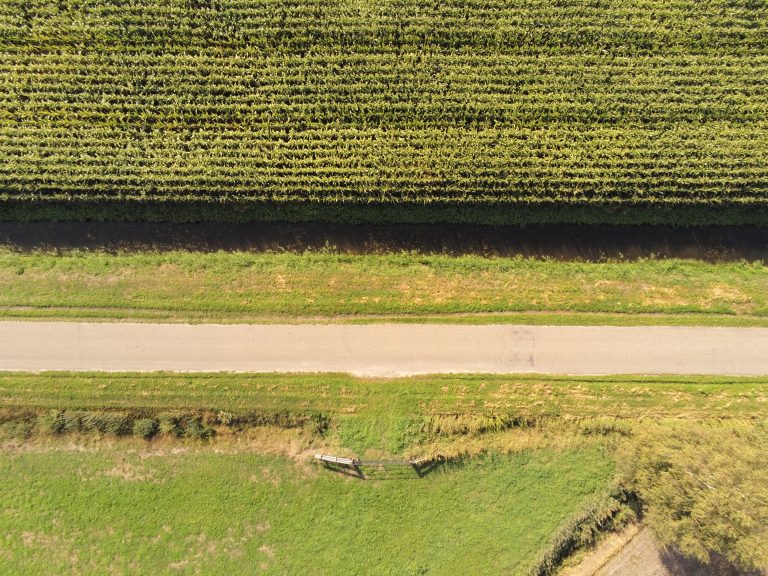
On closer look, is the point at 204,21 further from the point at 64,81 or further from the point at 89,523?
the point at 89,523

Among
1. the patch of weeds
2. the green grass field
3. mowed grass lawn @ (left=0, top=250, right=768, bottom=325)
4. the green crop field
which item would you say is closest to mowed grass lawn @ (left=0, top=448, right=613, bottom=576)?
the green grass field

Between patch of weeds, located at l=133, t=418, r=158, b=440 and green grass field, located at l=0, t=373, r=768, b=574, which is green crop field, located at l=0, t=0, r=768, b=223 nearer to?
green grass field, located at l=0, t=373, r=768, b=574

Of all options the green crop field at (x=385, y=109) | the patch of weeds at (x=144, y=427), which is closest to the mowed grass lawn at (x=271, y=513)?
the patch of weeds at (x=144, y=427)

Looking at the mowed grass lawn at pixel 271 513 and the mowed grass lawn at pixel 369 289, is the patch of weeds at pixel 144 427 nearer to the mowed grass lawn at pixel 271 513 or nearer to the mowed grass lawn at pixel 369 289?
the mowed grass lawn at pixel 271 513

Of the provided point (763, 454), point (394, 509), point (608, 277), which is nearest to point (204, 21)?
point (608, 277)

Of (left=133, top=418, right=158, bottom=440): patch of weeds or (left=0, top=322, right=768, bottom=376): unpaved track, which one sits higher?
(left=0, top=322, right=768, bottom=376): unpaved track

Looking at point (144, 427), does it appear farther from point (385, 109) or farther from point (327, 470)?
point (385, 109)

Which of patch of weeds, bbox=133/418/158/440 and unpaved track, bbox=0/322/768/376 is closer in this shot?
patch of weeds, bbox=133/418/158/440

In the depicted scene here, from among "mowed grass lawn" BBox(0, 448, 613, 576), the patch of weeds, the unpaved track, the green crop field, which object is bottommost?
"mowed grass lawn" BBox(0, 448, 613, 576)
